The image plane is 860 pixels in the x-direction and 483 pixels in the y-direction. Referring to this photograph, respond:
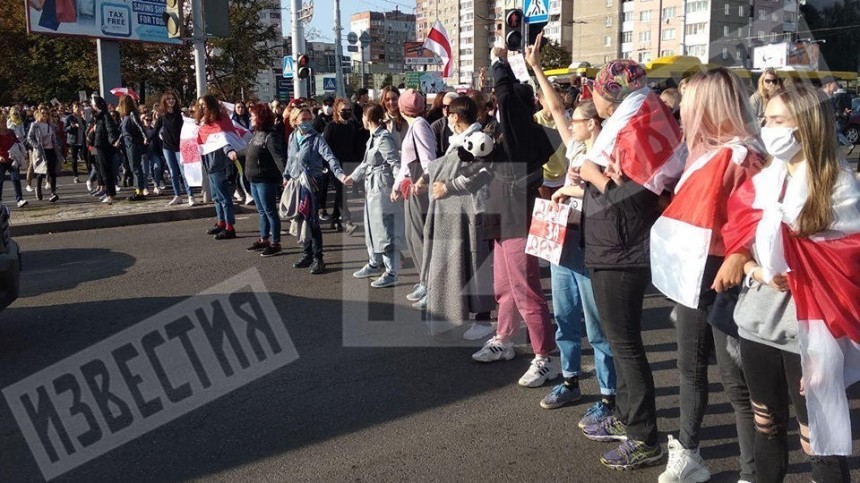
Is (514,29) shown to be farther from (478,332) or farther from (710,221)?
(710,221)

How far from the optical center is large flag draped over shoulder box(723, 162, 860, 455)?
7.95 feet

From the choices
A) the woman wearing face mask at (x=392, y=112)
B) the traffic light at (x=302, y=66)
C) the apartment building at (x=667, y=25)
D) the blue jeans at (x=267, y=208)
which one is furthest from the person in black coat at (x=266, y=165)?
the apartment building at (x=667, y=25)

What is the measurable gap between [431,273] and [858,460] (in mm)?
2889

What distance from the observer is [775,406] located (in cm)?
276

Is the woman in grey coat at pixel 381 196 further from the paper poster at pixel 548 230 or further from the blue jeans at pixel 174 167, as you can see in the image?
the blue jeans at pixel 174 167

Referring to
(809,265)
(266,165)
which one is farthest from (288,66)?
(809,265)

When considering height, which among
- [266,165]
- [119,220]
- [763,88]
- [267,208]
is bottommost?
[119,220]

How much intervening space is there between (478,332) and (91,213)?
336 inches

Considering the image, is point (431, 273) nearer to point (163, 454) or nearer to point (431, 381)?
point (431, 381)

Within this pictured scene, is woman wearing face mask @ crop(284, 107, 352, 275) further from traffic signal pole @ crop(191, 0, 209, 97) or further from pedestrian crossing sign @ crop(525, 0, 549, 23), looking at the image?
traffic signal pole @ crop(191, 0, 209, 97)

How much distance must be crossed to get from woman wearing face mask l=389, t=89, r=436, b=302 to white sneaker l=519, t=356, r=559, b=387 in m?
1.55

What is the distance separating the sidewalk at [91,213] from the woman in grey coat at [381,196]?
5.69m

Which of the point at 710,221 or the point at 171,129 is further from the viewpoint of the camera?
the point at 171,129

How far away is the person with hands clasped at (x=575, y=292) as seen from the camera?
3.72 meters
